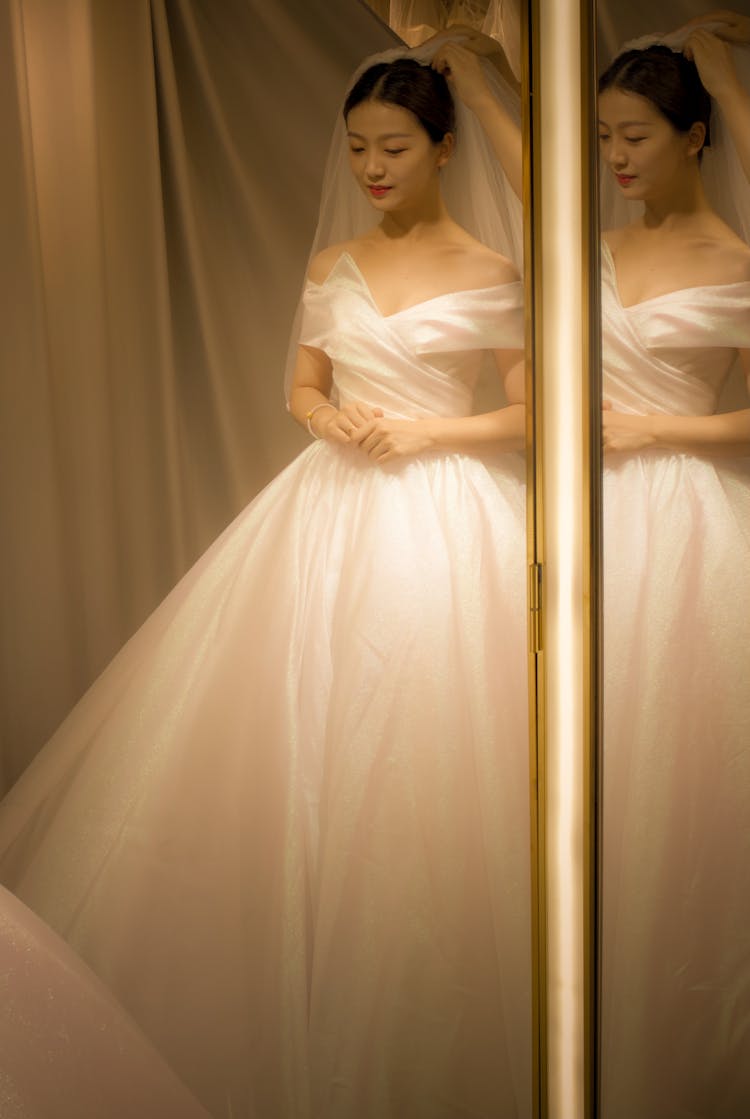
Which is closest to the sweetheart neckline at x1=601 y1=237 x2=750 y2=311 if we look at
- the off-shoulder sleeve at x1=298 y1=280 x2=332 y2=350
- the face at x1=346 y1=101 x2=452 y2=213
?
the face at x1=346 y1=101 x2=452 y2=213

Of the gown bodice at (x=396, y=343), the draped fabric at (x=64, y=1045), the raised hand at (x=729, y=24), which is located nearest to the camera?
the draped fabric at (x=64, y=1045)

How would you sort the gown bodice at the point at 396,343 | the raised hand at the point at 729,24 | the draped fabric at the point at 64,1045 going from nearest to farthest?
1. the draped fabric at the point at 64,1045
2. the raised hand at the point at 729,24
3. the gown bodice at the point at 396,343

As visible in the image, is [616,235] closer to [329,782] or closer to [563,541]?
[563,541]

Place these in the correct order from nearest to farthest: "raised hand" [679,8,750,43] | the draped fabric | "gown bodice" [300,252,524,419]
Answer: the draped fabric
"raised hand" [679,8,750,43]
"gown bodice" [300,252,524,419]

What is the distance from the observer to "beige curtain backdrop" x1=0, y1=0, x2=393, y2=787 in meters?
1.17

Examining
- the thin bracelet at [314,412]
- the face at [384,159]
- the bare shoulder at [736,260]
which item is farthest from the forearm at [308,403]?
the bare shoulder at [736,260]

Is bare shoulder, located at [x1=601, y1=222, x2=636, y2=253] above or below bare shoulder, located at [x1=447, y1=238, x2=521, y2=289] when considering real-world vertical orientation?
above

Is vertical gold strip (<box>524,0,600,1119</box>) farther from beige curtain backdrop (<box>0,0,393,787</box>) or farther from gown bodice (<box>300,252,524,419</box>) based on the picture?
beige curtain backdrop (<box>0,0,393,787</box>)

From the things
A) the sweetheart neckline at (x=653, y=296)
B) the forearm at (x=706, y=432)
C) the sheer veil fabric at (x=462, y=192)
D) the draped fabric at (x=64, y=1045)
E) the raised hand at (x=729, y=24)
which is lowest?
the draped fabric at (x=64, y=1045)

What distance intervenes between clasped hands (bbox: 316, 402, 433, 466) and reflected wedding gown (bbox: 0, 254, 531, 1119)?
0.01 meters

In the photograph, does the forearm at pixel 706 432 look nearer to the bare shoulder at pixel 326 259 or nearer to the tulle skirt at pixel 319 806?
the tulle skirt at pixel 319 806

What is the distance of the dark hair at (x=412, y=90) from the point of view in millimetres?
1208

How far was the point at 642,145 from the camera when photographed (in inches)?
46.4

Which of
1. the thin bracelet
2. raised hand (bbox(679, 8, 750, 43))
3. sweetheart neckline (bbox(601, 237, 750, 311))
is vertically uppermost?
raised hand (bbox(679, 8, 750, 43))
